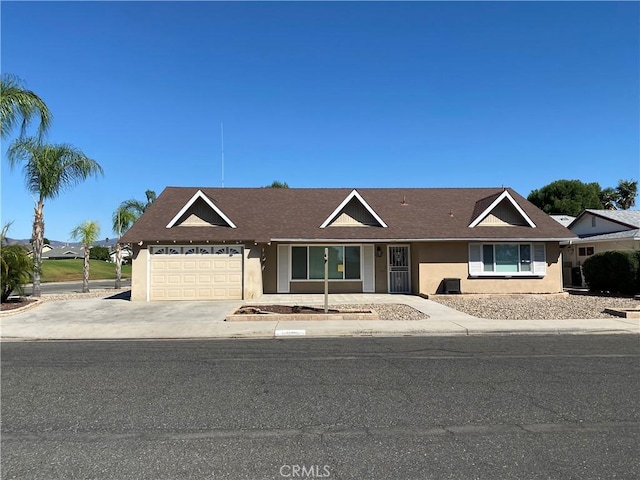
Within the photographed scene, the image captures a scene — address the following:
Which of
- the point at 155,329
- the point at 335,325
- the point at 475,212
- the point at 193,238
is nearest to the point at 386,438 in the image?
the point at 335,325

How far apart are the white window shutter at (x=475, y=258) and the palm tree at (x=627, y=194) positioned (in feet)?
148

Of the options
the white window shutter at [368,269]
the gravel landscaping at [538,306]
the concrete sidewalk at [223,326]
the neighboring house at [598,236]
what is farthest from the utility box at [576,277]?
the concrete sidewalk at [223,326]

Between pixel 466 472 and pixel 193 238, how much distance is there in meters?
16.0

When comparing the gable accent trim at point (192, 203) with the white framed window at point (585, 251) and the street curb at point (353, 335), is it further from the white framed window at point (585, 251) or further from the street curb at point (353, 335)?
the white framed window at point (585, 251)

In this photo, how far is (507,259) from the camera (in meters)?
19.8

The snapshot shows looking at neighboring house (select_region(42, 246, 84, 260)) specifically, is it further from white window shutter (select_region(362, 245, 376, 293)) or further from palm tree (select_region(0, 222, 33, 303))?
white window shutter (select_region(362, 245, 376, 293))

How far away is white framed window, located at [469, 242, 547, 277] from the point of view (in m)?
19.6

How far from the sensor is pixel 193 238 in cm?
1819

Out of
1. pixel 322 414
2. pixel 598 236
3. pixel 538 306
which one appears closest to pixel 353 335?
pixel 322 414

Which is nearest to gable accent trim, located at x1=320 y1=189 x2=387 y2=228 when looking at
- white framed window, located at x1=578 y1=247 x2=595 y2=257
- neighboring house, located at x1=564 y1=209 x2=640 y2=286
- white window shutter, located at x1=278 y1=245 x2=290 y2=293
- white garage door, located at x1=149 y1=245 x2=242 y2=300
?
white window shutter, located at x1=278 y1=245 x2=290 y2=293

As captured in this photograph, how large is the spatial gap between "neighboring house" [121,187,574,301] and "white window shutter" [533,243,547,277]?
0.05 m

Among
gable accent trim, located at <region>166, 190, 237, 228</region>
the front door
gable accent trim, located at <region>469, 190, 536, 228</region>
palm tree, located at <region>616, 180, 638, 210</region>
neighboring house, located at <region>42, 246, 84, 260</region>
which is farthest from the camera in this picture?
neighboring house, located at <region>42, 246, 84, 260</region>

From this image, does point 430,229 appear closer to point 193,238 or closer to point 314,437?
point 193,238

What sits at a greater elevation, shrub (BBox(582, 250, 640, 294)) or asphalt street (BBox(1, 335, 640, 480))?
shrub (BBox(582, 250, 640, 294))
